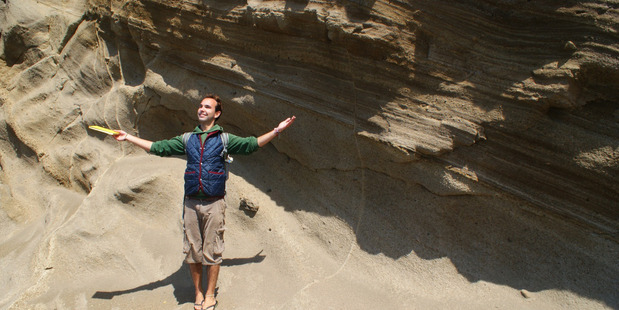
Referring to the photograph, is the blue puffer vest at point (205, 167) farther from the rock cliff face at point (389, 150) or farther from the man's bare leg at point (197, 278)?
the rock cliff face at point (389, 150)

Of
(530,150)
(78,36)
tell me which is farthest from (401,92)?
(78,36)

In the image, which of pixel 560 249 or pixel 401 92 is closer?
pixel 560 249

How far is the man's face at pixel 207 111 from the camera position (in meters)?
2.37

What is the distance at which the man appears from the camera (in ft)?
7.49

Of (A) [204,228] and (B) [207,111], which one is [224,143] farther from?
(A) [204,228]

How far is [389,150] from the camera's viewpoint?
2615 millimetres

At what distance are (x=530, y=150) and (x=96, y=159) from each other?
3.50 metres

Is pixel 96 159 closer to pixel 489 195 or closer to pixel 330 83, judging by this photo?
pixel 330 83

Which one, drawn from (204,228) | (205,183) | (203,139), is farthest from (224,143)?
(204,228)

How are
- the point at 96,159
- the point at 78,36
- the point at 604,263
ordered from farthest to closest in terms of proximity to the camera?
1. the point at 78,36
2. the point at 96,159
3. the point at 604,263

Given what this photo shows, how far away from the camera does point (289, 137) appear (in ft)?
10.0

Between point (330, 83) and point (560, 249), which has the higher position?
point (330, 83)

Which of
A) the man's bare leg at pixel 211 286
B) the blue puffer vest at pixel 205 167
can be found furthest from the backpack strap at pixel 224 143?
the man's bare leg at pixel 211 286

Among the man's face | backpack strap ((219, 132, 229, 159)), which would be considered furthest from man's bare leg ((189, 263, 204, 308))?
the man's face
